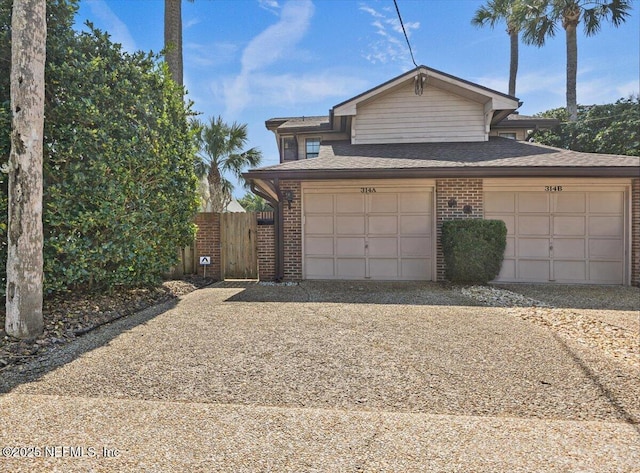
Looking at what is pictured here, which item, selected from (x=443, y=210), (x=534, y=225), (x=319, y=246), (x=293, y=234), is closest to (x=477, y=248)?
(x=443, y=210)

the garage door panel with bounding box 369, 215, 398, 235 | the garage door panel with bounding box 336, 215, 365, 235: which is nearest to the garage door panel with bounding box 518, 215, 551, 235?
the garage door panel with bounding box 369, 215, 398, 235

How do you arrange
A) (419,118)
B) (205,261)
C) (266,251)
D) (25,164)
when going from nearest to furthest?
(25,164) < (266,251) < (205,261) < (419,118)

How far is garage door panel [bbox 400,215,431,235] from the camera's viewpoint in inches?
309

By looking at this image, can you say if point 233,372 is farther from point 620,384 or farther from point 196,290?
point 196,290

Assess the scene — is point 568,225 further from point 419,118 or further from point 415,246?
point 419,118

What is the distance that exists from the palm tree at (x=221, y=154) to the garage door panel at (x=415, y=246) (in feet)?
30.1

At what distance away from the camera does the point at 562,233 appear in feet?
24.8

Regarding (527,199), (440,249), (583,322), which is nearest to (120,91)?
(440,249)

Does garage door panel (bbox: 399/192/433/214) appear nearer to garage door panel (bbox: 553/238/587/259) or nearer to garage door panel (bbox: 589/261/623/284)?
garage door panel (bbox: 553/238/587/259)

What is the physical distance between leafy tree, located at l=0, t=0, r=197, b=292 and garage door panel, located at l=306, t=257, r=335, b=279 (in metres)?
3.14

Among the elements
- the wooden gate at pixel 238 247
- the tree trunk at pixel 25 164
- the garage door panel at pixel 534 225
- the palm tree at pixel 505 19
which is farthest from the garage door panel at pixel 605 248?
the palm tree at pixel 505 19

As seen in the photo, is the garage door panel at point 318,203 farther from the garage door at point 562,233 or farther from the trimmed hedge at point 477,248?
the garage door at point 562,233

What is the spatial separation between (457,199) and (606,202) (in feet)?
10.3

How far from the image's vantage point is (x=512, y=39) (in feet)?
68.5
